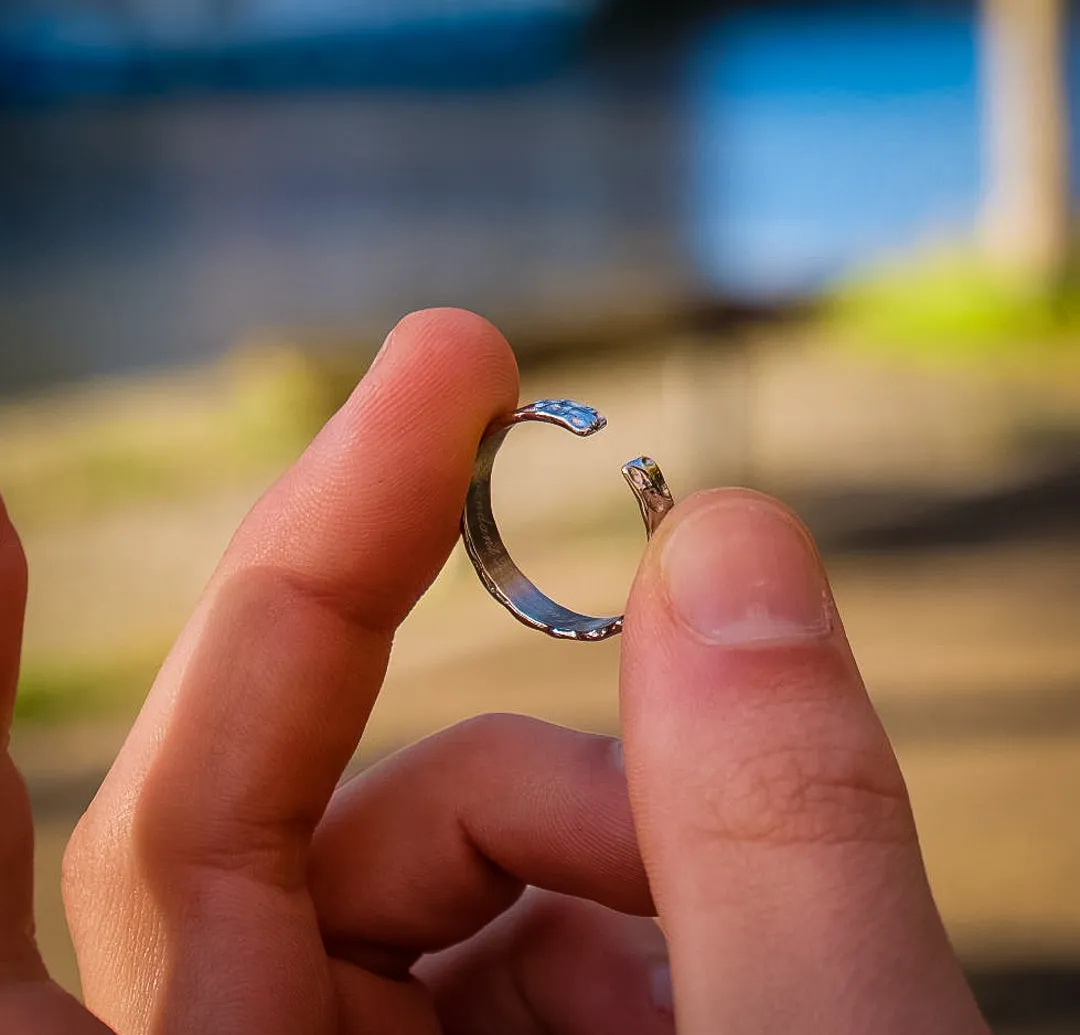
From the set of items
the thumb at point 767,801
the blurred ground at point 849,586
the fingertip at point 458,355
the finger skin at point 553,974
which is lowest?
the blurred ground at point 849,586

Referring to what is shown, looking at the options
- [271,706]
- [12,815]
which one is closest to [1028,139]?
[271,706]

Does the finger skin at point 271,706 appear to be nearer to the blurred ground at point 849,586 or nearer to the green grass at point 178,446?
the blurred ground at point 849,586

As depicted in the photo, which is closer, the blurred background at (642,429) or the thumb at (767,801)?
the thumb at (767,801)

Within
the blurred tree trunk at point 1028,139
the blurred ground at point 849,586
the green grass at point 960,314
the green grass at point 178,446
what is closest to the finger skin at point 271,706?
the blurred ground at point 849,586

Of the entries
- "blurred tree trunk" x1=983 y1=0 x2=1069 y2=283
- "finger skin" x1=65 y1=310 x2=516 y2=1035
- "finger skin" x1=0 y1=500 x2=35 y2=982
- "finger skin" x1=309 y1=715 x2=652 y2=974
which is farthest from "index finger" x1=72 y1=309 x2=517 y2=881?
"blurred tree trunk" x1=983 y1=0 x2=1069 y2=283

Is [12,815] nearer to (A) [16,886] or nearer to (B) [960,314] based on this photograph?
(A) [16,886]

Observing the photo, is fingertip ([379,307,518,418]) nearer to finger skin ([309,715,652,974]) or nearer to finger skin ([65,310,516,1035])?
finger skin ([65,310,516,1035])

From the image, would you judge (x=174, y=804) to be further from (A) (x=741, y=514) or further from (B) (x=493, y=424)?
(A) (x=741, y=514)
